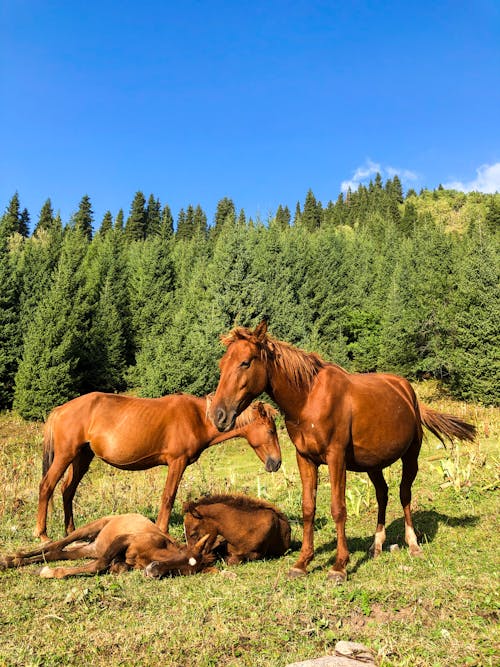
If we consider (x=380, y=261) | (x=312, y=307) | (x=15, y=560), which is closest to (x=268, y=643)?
(x=15, y=560)

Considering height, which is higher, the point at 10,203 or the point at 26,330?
the point at 10,203

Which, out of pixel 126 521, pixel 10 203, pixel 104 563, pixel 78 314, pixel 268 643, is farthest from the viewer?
pixel 10 203

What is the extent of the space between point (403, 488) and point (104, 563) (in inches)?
163

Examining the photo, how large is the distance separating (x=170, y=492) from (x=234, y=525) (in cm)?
158

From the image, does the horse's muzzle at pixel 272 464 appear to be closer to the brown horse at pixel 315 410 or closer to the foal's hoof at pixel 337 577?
the brown horse at pixel 315 410

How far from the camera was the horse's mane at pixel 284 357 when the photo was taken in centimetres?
481

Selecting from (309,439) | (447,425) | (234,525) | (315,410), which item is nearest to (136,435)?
(234,525)

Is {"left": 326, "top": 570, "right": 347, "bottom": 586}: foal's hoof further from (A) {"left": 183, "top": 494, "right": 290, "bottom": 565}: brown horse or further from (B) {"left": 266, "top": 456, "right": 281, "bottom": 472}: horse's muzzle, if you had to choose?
(B) {"left": 266, "top": 456, "right": 281, "bottom": 472}: horse's muzzle

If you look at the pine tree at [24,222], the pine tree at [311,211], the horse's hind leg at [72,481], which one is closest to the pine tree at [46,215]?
the pine tree at [24,222]

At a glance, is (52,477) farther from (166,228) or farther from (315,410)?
(166,228)

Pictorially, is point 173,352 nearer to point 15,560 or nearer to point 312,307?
Result: point 312,307

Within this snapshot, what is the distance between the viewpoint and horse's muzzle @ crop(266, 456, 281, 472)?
21.1 feet

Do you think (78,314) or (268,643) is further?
(78,314)

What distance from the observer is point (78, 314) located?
118 ft
